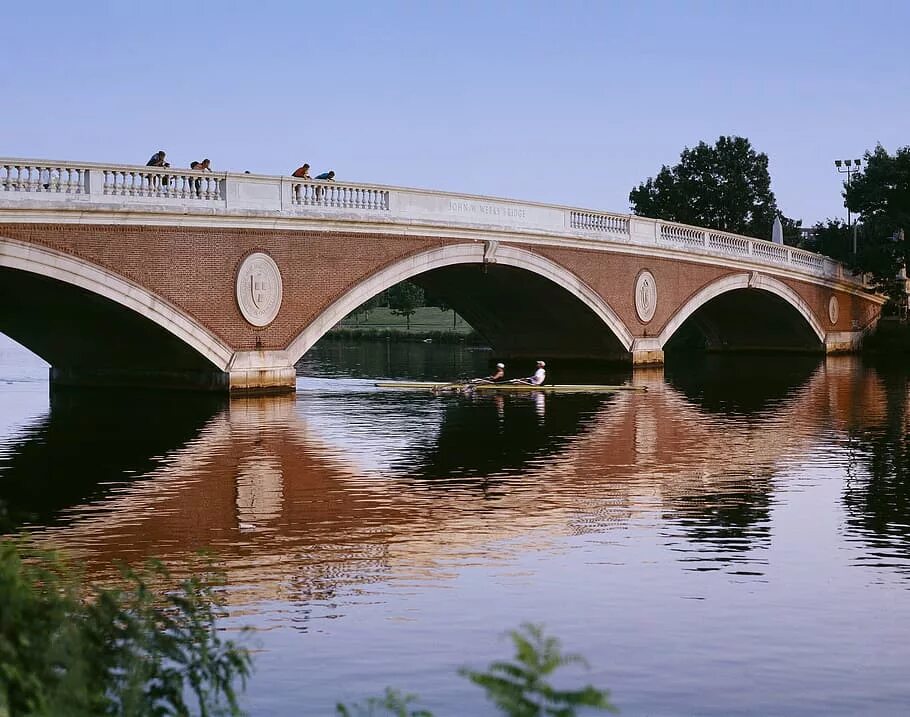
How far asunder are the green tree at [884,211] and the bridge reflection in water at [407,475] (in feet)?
95.9

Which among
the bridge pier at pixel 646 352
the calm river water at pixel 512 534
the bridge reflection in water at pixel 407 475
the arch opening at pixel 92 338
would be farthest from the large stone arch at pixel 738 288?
the arch opening at pixel 92 338

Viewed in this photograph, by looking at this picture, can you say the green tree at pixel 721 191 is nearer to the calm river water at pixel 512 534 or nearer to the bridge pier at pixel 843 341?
the bridge pier at pixel 843 341

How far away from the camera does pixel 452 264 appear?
34719 millimetres

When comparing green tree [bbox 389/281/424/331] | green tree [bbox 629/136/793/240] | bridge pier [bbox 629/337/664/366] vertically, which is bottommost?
bridge pier [bbox 629/337/664/366]

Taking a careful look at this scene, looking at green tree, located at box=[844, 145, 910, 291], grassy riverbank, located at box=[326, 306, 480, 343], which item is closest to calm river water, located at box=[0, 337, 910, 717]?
green tree, located at box=[844, 145, 910, 291]

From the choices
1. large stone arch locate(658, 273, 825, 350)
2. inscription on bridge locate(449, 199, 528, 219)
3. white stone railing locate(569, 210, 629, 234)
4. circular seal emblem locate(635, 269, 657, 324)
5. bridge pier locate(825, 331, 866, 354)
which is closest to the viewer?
inscription on bridge locate(449, 199, 528, 219)

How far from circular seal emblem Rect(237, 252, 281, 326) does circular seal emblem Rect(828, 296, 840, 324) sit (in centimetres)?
3340

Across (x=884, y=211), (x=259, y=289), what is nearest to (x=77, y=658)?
(x=259, y=289)

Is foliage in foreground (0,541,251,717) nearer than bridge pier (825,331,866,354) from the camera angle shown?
Yes

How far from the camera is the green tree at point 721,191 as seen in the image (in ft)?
Result: 258

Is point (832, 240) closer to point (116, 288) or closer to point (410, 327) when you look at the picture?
point (410, 327)

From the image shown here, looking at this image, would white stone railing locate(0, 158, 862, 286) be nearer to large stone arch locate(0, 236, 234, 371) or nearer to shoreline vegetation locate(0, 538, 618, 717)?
large stone arch locate(0, 236, 234, 371)

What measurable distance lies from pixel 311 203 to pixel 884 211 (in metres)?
38.4

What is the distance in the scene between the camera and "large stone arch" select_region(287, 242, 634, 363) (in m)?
30.1
